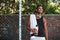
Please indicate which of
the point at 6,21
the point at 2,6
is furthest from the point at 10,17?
the point at 2,6

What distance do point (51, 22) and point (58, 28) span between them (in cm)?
→ 35

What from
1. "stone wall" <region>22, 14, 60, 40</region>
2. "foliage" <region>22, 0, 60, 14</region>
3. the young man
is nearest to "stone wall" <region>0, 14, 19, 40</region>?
"stone wall" <region>22, 14, 60, 40</region>

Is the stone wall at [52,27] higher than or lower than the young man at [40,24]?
lower

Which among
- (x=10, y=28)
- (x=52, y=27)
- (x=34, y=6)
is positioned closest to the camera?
(x=52, y=27)

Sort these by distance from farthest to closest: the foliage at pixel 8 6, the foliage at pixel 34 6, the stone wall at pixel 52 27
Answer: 1. the foliage at pixel 34 6
2. the foliage at pixel 8 6
3. the stone wall at pixel 52 27

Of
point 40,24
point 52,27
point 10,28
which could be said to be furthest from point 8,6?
point 40,24

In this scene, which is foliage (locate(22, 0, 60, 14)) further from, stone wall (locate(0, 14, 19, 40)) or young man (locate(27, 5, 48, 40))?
young man (locate(27, 5, 48, 40))

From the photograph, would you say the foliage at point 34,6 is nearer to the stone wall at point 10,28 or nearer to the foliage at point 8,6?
the foliage at point 8,6

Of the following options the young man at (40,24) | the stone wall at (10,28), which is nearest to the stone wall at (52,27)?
the stone wall at (10,28)

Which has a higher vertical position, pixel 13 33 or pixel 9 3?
pixel 9 3

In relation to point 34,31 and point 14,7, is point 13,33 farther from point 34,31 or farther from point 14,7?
point 34,31

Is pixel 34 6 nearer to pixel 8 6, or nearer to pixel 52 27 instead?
pixel 8 6

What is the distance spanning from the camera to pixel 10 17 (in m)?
10.2

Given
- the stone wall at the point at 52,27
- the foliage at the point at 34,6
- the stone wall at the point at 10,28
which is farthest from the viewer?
the foliage at the point at 34,6
